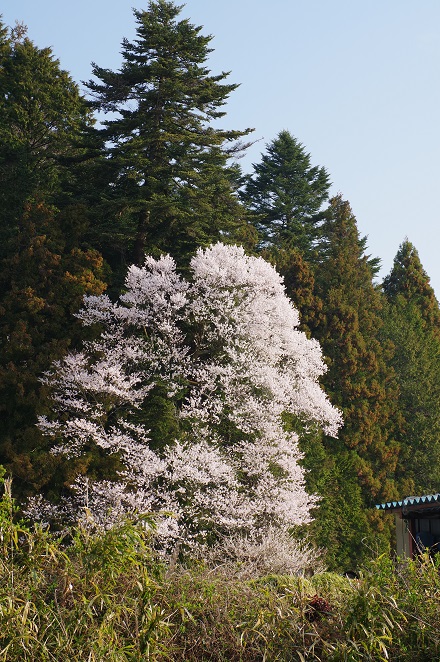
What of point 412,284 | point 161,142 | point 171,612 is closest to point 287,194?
point 412,284

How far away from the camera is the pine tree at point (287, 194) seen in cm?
4025

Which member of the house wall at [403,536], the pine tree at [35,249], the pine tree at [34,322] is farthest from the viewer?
the pine tree at [35,249]

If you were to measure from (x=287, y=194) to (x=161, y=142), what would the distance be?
18251mm

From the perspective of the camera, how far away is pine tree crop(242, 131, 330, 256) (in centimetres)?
4025

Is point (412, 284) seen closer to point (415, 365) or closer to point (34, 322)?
point (415, 365)

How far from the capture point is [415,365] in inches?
1273

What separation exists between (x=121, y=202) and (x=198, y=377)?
5401 millimetres

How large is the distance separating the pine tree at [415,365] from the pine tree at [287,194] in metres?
4.68

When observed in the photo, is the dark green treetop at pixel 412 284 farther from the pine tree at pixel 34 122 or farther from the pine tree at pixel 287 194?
the pine tree at pixel 34 122

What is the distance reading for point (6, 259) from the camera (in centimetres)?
2327

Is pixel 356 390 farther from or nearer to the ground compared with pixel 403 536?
farther from the ground

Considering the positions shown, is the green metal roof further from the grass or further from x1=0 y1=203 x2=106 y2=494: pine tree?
the grass

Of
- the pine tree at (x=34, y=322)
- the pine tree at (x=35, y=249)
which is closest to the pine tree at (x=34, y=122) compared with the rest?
the pine tree at (x=35, y=249)

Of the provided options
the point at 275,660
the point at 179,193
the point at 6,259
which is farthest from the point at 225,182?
the point at 275,660
